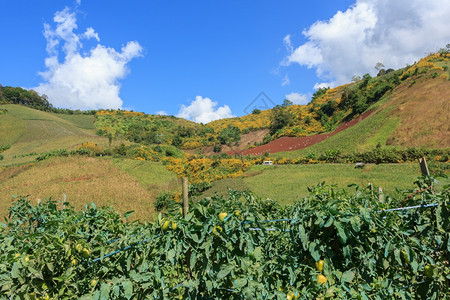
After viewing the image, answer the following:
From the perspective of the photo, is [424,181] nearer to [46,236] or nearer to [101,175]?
[46,236]

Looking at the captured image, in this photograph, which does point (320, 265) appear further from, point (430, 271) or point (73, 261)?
point (73, 261)

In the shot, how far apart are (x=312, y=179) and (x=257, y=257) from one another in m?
15.0

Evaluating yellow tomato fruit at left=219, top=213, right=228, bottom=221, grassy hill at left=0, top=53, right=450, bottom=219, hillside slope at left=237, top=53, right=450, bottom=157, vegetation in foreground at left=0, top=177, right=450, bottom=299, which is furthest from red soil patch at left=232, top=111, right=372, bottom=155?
yellow tomato fruit at left=219, top=213, right=228, bottom=221

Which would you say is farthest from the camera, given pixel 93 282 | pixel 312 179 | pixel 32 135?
pixel 32 135

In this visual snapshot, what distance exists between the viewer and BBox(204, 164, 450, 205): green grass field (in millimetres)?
13055

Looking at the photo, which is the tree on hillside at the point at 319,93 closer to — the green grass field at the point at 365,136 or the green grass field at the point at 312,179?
the green grass field at the point at 365,136

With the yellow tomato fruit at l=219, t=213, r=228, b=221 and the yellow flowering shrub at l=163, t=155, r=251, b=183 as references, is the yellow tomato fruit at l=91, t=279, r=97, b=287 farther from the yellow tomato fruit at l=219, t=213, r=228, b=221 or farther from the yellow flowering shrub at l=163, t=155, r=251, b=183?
the yellow flowering shrub at l=163, t=155, r=251, b=183

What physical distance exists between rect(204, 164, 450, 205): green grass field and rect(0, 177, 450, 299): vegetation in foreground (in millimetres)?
9920

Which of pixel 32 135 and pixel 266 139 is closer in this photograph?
pixel 32 135

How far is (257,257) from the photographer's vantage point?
1992 mm

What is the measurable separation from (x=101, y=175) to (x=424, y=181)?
20.6 metres

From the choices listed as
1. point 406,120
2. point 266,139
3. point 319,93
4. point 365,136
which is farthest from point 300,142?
point 319,93

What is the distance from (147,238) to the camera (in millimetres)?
2057

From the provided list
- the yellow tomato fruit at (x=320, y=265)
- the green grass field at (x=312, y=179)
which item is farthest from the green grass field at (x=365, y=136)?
the yellow tomato fruit at (x=320, y=265)
